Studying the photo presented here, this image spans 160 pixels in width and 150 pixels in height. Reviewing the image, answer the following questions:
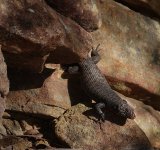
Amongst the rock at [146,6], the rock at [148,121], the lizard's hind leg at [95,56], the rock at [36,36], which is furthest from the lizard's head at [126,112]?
the rock at [146,6]

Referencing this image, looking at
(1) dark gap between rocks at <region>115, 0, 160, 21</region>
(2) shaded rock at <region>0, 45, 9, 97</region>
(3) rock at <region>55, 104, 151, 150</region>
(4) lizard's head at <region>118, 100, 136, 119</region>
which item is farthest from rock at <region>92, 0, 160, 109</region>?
(2) shaded rock at <region>0, 45, 9, 97</region>

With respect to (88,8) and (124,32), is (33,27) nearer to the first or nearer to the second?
(88,8)

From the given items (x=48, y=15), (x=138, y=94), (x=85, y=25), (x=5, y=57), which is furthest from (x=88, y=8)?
(x=138, y=94)

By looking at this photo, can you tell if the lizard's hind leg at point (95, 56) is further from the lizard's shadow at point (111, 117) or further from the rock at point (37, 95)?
the lizard's shadow at point (111, 117)

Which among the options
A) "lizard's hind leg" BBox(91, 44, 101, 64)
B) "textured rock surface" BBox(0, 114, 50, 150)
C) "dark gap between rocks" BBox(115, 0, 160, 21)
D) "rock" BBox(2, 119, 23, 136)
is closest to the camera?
"textured rock surface" BBox(0, 114, 50, 150)

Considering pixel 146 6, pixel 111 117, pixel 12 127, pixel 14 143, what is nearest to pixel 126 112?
pixel 111 117

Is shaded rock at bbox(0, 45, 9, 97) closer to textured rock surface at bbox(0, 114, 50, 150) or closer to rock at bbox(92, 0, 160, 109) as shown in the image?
textured rock surface at bbox(0, 114, 50, 150)
